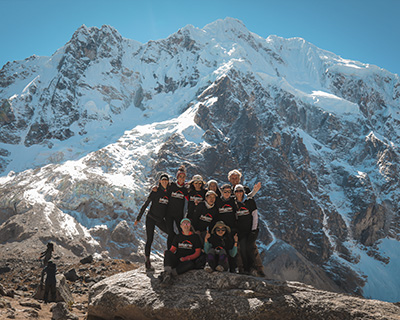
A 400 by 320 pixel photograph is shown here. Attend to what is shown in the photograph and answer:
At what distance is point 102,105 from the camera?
160 metres

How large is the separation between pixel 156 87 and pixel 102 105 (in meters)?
36.0

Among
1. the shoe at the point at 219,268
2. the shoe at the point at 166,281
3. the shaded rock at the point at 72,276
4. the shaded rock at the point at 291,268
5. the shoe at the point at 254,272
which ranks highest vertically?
the shoe at the point at 219,268

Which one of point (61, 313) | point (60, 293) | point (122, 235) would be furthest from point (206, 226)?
point (122, 235)

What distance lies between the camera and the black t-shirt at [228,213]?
432 inches

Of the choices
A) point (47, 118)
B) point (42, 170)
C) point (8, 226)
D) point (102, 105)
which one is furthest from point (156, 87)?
point (8, 226)

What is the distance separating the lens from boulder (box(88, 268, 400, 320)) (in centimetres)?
778

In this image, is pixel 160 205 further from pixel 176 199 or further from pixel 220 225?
pixel 220 225

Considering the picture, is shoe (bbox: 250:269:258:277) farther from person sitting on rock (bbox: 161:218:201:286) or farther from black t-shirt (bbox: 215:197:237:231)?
person sitting on rock (bbox: 161:218:201:286)

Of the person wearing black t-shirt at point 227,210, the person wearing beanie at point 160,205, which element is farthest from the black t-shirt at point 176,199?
the person wearing black t-shirt at point 227,210

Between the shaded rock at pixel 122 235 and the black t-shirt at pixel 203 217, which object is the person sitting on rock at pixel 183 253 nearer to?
the black t-shirt at pixel 203 217

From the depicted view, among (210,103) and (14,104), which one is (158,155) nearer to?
(210,103)

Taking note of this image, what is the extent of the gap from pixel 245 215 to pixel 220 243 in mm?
1240

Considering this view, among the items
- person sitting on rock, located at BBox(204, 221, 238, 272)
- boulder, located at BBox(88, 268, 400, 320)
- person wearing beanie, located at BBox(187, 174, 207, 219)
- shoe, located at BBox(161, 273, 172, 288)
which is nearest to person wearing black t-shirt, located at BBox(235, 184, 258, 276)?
person sitting on rock, located at BBox(204, 221, 238, 272)

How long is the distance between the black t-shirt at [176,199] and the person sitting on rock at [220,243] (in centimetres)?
183
